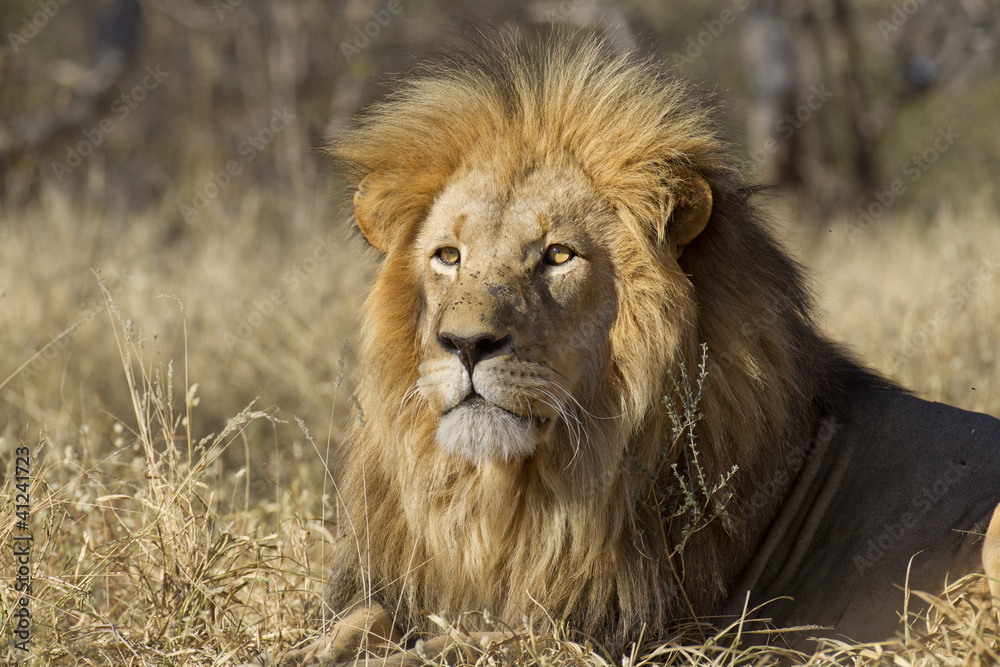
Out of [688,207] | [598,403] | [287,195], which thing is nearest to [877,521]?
[598,403]

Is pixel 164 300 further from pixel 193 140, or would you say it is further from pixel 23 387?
pixel 193 140

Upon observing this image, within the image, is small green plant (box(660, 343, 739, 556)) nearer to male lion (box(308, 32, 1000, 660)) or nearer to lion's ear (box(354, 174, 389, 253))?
male lion (box(308, 32, 1000, 660))

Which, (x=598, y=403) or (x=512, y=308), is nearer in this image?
(x=512, y=308)

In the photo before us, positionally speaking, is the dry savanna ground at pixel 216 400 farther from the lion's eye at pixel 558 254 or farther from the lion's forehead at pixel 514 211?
the lion's eye at pixel 558 254

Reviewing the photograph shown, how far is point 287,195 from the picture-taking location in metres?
12.6

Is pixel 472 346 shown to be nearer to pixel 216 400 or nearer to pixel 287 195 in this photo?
pixel 216 400

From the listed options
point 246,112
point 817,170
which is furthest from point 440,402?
point 246,112

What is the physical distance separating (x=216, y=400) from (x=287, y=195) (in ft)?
23.7

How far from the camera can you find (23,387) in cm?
526

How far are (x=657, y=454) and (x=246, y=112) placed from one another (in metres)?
14.3

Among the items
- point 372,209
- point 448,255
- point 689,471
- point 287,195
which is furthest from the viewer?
point 287,195

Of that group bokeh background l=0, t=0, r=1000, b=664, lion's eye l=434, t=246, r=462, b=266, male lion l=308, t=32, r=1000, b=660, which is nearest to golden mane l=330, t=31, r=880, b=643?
male lion l=308, t=32, r=1000, b=660

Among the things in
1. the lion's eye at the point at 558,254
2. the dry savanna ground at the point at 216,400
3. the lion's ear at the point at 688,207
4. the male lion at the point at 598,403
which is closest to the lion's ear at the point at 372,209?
the male lion at the point at 598,403

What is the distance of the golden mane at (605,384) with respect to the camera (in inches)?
107
